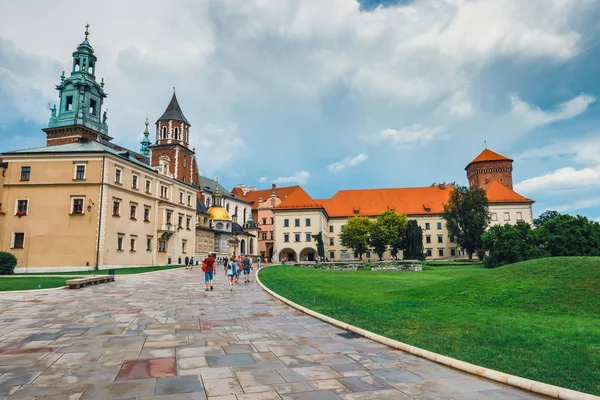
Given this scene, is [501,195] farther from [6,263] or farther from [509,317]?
[6,263]

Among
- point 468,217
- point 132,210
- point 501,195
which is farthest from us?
point 501,195

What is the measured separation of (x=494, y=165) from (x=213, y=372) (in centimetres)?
9030

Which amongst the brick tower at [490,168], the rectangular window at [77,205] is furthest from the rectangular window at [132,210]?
the brick tower at [490,168]

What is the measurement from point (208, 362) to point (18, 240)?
42.4 metres

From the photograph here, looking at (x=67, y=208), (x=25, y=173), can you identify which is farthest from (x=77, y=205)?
(x=25, y=173)

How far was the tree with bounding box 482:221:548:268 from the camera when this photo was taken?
1415 inches

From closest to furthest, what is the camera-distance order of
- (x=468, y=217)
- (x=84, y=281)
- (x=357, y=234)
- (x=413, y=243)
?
(x=84, y=281) < (x=413, y=243) < (x=468, y=217) < (x=357, y=234)

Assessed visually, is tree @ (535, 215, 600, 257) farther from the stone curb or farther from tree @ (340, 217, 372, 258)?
the stone curb

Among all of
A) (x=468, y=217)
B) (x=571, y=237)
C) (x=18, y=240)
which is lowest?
(x=571, y=237)

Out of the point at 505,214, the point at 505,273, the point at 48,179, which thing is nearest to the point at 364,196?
the point at 505,214

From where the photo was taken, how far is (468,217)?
61531mm

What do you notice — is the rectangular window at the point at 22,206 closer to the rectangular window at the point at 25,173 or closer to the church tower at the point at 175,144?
the rectangular window at the point at 25,173

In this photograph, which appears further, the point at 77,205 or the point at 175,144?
the point at 175,144

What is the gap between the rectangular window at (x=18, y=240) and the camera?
38.5m
